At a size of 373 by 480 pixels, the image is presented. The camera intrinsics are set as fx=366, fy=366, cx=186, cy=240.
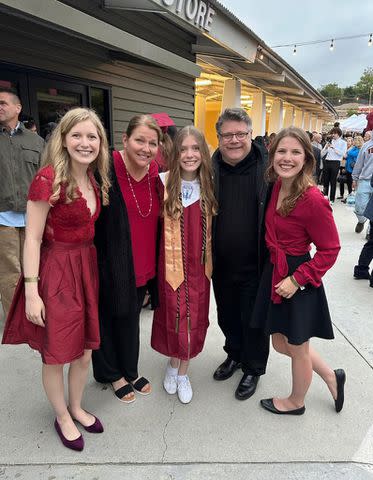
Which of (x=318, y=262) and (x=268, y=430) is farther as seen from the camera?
(x=268, y=430)

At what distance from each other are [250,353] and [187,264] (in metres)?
0.74

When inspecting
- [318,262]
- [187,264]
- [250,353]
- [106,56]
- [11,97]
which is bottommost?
[250,353]

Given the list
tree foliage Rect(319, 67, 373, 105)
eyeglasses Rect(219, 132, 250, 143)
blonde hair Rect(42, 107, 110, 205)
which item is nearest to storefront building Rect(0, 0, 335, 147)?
blonde hair Rect(42, 107, 110, 205)

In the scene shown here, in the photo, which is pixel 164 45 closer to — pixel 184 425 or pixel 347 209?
pixel 347 209

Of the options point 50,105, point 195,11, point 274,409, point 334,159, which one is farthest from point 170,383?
point 334,159

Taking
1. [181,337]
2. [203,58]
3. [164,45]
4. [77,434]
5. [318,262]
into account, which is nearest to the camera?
[318,262]

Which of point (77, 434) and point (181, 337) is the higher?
point (181, 337)

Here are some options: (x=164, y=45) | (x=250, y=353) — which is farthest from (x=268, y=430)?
(x=164, y=45)

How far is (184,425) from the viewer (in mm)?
2098

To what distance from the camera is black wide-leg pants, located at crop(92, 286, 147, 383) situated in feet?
7.18

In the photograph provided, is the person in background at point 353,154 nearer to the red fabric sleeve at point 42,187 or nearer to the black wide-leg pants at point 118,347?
the black wide-leg pants at point 118,347

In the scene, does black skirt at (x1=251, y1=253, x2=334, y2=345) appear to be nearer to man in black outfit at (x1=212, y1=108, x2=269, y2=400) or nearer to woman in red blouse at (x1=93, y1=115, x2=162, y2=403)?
man in black outfit at (x1=212, y1=108, x2=269, y2=400)


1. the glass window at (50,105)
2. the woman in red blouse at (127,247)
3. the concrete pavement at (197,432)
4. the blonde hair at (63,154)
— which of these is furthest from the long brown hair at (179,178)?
the glass window at (50,105)

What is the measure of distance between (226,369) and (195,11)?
162 inches
